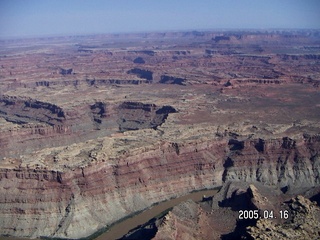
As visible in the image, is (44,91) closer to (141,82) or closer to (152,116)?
(141,82)

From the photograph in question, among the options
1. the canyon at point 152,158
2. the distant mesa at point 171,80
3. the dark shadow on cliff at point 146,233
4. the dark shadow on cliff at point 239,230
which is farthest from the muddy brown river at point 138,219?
the distant mesa at point 171,80

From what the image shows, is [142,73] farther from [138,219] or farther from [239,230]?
[239,230]

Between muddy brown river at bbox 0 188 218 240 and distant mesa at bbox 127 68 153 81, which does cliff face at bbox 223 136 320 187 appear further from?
distant mesa at bbox 127 68 153 81

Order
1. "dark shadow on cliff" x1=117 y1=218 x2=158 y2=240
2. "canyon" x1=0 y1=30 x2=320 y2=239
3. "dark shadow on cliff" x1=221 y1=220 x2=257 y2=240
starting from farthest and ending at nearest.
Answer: "canyon" x1=0 y1=30 x2=320 y2=239, "dark shadow on cliff" x1=117 y1=218 x2=158 y2=240, "dark shadow on cliff" x1=221 y1=220 x2=257 y2=240

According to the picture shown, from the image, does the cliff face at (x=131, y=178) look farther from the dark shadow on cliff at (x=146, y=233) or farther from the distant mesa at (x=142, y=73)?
the distant mesa at (x=142, y=73)

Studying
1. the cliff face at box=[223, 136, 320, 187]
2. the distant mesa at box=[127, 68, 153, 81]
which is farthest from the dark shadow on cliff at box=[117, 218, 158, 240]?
the distant mesa at box=[127, 68, 153, 81]

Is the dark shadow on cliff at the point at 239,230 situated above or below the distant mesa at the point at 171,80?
below

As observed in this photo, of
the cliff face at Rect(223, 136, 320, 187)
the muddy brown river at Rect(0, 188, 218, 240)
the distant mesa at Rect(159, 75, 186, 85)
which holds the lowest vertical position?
the muddy brown river at Rect(0, 188, 218, 240)

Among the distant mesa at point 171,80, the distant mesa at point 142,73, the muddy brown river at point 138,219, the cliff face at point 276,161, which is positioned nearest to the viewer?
the muddy brown river at point 138,219

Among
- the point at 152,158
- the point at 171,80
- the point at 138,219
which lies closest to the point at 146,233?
the point at 138,219
